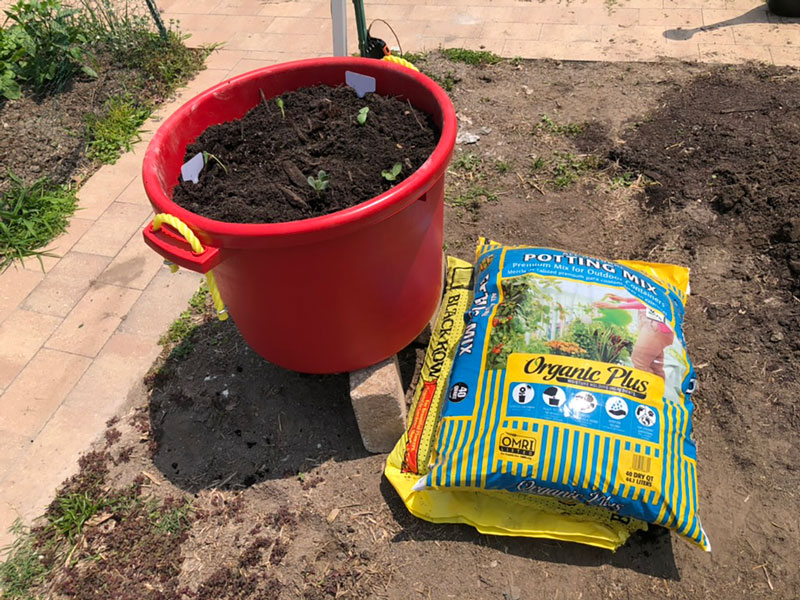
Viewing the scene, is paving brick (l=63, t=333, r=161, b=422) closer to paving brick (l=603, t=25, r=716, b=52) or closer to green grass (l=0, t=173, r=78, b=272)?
green grass (l=0, t=173, r=78, b=272)

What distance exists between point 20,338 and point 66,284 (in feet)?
1.06

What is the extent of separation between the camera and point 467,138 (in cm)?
333

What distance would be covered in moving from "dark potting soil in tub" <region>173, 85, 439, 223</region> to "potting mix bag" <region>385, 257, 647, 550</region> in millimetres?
732

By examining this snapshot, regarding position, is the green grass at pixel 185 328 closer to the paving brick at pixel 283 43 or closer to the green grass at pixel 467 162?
the green grass at pixel 467 162

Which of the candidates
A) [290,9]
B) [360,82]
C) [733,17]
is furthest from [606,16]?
[360,82]

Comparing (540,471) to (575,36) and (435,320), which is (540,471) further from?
(575,36)

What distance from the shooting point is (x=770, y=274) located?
2457mm

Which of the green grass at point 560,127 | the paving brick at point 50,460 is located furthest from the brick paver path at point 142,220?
the green grass at point 560,127

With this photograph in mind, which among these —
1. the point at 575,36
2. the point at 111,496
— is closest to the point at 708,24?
the point at 575,36

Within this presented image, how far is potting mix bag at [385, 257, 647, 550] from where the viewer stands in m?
1.79

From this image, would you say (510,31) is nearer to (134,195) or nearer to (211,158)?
(134,195)

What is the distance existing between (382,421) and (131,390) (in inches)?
41.7

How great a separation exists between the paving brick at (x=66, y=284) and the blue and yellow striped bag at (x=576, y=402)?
1833mm

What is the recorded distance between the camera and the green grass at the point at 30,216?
2947 millimetres
